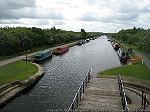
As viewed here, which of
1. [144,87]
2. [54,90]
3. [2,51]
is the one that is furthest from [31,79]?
[2,51]

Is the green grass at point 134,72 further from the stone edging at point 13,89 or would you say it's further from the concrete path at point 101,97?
the stone edging at point 13,89

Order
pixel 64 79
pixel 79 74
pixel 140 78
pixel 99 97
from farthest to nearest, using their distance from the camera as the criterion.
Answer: pixel 79 74
pixel 64 79
pixel 140 78
pixel 99 97

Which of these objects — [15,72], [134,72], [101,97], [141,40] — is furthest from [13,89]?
[141,40]

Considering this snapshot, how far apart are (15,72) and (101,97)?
25.0 m

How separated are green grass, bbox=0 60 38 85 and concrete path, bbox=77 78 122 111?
46.4 ft

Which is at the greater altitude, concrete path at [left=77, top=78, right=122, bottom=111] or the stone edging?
concrete path at [left=77, top=78, right=122, bottom=111]

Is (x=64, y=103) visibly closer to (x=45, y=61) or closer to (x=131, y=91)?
(x=131, y=91)

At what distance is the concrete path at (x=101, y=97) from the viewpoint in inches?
1099

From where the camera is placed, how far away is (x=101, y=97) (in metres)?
31.5

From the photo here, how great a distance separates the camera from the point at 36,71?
56656 mm

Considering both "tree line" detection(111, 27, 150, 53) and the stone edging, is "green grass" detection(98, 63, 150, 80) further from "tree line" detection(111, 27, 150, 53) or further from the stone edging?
the stone edging

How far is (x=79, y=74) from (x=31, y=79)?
14113 millimetres

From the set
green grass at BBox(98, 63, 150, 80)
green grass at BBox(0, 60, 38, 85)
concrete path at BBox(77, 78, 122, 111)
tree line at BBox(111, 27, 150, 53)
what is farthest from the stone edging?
tree line at BBox(111, 27, 150, 53)

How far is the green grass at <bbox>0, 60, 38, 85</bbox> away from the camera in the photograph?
153 feet
